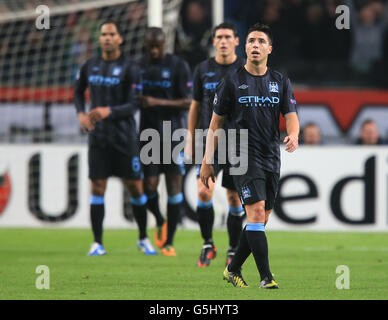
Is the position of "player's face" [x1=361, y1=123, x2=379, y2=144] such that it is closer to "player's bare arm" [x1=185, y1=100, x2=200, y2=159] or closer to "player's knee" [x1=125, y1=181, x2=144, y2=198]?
"player's knee" [x1=125, y1=181, x2=144, y2=198]

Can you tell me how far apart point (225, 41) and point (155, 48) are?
1356 millimetres

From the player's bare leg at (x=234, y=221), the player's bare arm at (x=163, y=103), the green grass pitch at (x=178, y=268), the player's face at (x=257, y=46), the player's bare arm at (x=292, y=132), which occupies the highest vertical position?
the player's face at (x=257, y=46)

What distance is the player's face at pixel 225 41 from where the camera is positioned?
820 centimetres

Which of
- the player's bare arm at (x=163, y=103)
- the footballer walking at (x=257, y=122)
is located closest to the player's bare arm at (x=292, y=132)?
the footballer walking at (x=257, y=122)

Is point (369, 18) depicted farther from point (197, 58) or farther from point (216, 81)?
point (216, 81)

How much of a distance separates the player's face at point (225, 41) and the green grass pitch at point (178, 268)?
1856mm

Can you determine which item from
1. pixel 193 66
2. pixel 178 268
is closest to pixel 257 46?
pixel 178 268

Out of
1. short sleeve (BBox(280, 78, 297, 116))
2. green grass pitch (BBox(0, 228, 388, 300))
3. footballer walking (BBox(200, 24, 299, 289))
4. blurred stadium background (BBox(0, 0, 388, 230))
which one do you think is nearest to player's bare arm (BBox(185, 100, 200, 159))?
green grass pitch (BBox(0, 228, 388, 300))

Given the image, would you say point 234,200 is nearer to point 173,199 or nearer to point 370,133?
point 173,199

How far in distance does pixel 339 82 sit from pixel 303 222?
4.15m

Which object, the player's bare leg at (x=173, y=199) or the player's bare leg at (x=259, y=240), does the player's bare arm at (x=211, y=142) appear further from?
the player's bare leg at (x=173, y=199)

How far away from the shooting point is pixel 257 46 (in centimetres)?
643

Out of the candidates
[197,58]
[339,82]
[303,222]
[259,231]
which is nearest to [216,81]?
[259,231]

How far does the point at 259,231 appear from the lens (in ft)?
21.0
